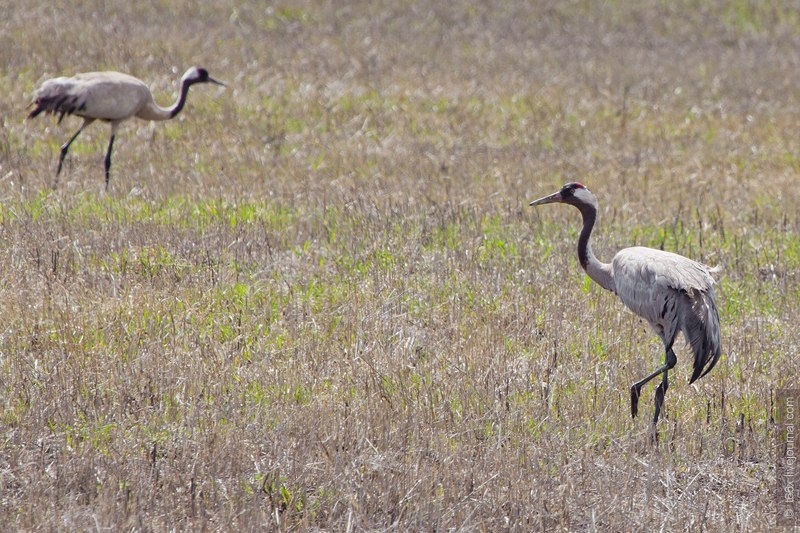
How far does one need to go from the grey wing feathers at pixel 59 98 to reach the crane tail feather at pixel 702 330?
7.44m

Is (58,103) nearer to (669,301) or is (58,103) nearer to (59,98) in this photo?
(59,98)

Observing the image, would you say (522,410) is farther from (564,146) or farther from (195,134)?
(564,146)

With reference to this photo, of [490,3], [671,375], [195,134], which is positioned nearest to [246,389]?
[671,375]

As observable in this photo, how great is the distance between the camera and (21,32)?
51.3ft

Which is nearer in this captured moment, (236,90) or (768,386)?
(768,386)

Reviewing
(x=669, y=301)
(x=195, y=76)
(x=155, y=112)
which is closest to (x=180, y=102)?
(x=155, y=112)

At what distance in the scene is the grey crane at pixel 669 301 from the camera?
5832mm

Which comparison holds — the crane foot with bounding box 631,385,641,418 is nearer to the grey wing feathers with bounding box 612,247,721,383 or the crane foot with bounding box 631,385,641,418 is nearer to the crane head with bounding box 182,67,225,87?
the grey wing feathers with bounding box 612,247,721,383

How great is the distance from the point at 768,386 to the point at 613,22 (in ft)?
64.8

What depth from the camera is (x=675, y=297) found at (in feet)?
19.7

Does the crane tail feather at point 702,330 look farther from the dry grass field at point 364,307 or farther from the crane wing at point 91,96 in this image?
the crane wing at point 91,96

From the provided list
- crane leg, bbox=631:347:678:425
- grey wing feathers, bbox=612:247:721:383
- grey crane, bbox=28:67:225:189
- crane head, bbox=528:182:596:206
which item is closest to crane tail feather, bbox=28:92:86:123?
grey crane, bbox=28:67:225:189

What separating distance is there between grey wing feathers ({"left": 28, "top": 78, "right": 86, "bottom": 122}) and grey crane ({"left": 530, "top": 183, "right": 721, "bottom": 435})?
6.78 meters

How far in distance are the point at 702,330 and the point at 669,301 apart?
0.91 feet
